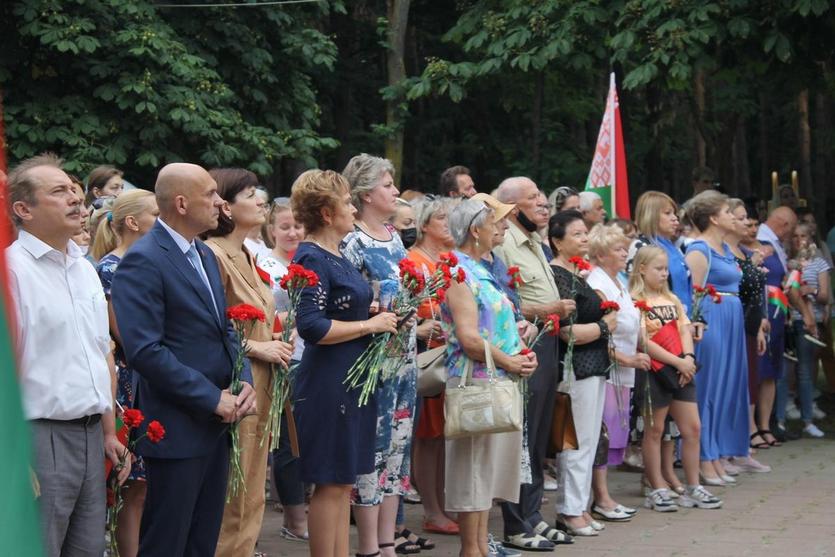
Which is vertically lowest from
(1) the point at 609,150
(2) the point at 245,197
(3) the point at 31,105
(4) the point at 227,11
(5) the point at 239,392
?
(5) the point at 239,392

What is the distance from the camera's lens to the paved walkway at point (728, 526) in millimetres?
7754

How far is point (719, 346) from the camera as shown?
10.6 m

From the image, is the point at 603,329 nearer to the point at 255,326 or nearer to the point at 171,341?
the point at 255,326

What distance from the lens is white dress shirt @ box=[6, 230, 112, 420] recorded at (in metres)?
4.38

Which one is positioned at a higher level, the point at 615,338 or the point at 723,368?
the point at 615,338

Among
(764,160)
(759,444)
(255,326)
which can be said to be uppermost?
(764,160)

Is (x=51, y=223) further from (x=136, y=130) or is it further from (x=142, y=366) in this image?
(x=136, y=130)

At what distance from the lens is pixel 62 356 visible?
4445 millimetres

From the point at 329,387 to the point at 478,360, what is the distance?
4.19ft

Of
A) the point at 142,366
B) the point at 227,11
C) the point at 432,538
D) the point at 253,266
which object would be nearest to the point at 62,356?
the point at 142,366

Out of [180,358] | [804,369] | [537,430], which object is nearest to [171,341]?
[180,358]

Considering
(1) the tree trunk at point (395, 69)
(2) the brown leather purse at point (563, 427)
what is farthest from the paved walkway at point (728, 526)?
(1) the tree trunk at point (395, 69)

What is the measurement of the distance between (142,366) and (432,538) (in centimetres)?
370

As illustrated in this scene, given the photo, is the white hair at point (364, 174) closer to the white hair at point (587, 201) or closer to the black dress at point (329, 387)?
the black dress at point (329, 387)
